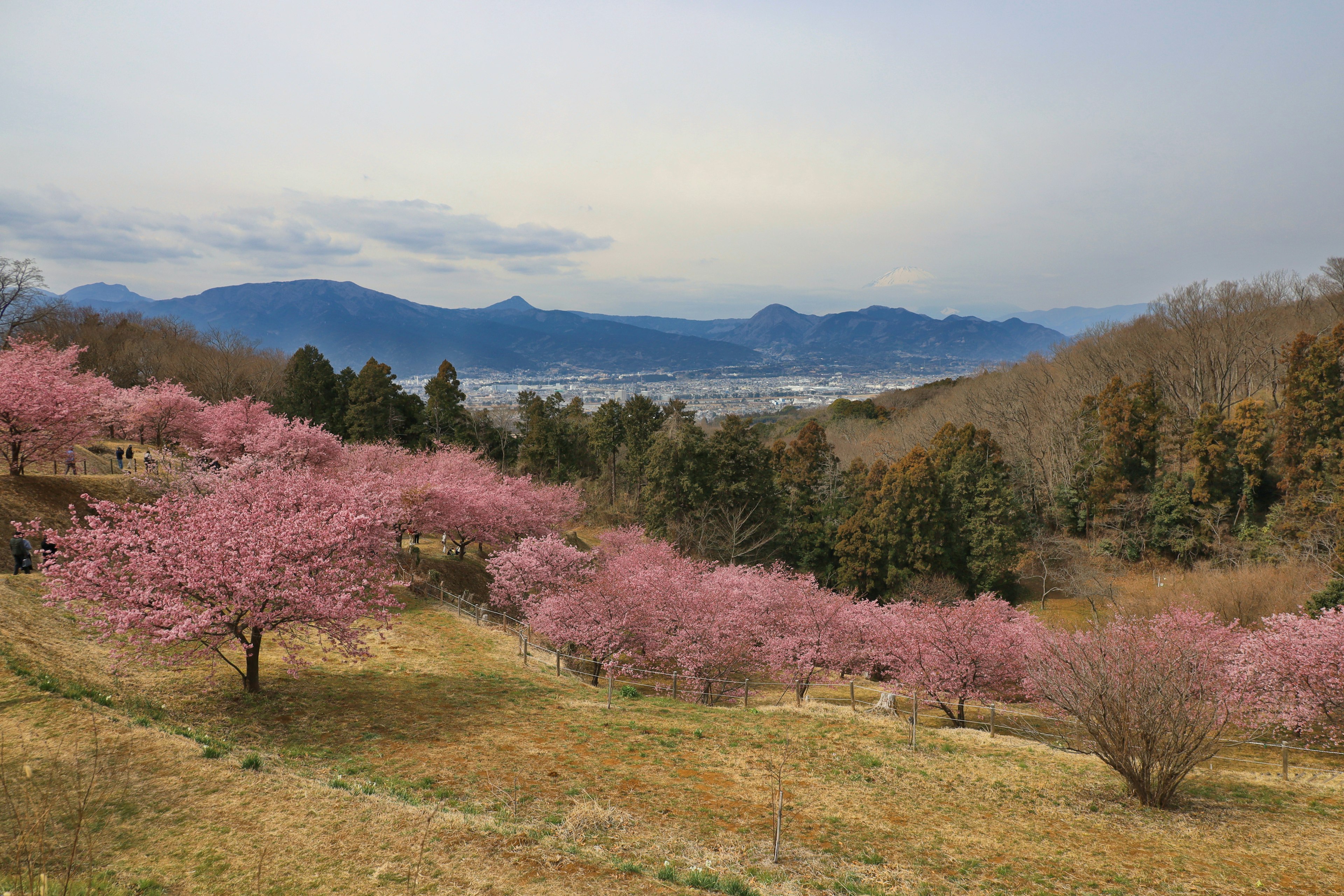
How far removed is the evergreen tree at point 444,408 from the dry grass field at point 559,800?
128 ft

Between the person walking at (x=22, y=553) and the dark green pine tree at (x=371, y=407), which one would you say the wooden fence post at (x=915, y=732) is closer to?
the person walking at (x=22, y=553)

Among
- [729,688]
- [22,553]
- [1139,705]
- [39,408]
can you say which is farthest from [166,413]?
[1139,705]

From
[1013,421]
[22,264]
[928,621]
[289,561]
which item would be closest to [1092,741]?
[928,621]

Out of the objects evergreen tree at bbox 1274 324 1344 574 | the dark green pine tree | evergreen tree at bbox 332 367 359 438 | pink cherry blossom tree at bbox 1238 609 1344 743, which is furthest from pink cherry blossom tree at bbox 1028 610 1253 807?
evergreen tree at bbox 332 367 359 438

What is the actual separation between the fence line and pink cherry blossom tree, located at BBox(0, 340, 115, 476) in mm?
13401

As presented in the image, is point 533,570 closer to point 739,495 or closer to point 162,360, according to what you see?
point 739,495

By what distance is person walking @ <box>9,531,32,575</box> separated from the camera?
54.8 feet

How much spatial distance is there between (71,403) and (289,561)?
17290 millimetres

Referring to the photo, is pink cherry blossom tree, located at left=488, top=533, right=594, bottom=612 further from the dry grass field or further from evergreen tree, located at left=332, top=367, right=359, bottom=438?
evergreen tree, located at left=332, top=367, right=359, bottom=438

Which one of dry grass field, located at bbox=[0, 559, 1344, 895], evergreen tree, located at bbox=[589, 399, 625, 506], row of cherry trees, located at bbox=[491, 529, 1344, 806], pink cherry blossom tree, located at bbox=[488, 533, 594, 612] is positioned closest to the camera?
dry grass field, located at bbox=[0, 559, 1344, 895]

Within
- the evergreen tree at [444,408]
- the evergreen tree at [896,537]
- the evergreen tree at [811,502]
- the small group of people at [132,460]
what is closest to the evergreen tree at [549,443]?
the evergreen tree at [444,408]

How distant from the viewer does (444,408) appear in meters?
54.7

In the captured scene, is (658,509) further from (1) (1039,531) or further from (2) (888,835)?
(2) (888,835)

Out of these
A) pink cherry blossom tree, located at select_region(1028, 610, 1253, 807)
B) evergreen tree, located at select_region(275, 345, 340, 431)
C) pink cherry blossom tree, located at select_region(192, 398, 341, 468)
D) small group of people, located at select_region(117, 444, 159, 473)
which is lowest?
pink cherry blossom tree, located at select_region(1028, 610, 1253, 807)
